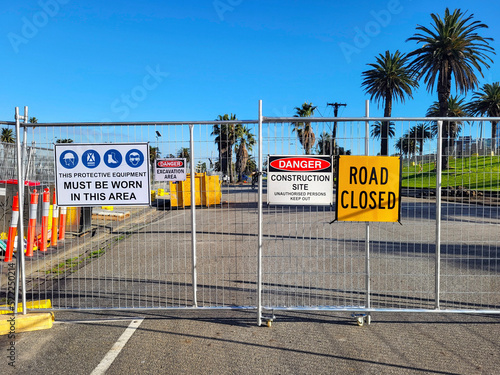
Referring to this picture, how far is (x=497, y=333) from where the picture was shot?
14.4ft

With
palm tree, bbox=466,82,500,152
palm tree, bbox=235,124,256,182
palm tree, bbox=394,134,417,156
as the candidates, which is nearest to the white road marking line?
palm tree, bbox=235,124,256,182

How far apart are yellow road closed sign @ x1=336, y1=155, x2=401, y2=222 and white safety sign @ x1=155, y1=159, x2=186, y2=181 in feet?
7.10

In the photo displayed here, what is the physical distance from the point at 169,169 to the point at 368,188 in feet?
9.02

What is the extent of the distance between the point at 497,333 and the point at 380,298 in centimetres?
157

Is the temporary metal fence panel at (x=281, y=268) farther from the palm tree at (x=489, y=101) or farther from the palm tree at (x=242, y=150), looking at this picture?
the palm tree at (x=489, y=101)

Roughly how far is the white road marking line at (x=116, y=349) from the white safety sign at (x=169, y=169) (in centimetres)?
195

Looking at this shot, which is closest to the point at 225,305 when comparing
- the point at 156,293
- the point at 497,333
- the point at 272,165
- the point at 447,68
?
the point at 156,293

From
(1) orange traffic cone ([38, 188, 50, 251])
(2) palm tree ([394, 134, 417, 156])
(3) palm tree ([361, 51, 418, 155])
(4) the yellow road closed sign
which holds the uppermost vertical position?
(3) palm tree ([361, 51, 418, 155])

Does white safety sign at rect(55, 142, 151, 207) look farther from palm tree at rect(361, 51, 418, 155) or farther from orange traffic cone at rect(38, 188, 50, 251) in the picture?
palm tree at rect(361, 51, 418, 155)

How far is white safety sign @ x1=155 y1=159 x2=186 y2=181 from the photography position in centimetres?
514

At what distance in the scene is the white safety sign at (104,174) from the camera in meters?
5.07

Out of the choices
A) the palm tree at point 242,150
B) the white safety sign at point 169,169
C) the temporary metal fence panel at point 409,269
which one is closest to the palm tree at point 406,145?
the temporary metal fence panel at point 409,269

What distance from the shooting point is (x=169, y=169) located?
5.22 m

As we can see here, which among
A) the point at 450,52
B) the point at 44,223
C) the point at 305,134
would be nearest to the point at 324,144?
the point at 305,134
